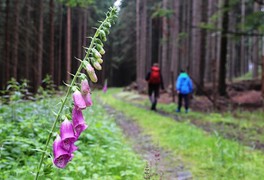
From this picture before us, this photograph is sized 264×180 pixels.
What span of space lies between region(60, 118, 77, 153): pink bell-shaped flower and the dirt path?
84 centimetres

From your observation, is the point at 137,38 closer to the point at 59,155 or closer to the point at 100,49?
the point at 100,49

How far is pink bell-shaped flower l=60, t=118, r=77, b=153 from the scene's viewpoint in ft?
5.56

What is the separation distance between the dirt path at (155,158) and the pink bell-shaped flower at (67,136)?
84 cm

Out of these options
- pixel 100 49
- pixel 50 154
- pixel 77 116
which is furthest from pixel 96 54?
pixel 50 154

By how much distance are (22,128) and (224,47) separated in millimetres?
12107

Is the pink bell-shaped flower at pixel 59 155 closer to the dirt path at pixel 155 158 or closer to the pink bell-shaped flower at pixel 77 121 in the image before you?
the pink bell-shaped flower at pixel 77 121

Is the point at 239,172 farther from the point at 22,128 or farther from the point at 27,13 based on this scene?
the point at 27,13

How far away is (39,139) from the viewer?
169 inches

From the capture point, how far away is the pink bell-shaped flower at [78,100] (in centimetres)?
174

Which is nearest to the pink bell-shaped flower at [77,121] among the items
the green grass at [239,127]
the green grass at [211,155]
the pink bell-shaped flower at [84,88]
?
the pink bell-shaped flower at [84,88]

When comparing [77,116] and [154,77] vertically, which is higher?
[77,116]

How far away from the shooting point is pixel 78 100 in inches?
68.6

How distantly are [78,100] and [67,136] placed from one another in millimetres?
204

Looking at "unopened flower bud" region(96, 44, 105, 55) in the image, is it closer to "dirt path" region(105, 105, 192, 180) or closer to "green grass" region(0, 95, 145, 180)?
"dirt path" region(105, 105, 192, 180)
